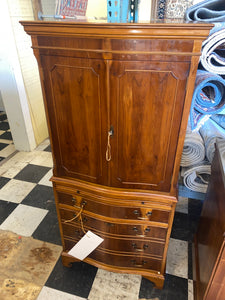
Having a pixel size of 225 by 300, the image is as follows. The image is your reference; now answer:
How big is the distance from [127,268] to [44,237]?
688 mm

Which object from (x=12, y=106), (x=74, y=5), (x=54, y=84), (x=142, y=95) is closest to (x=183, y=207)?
(x=142, y=95)

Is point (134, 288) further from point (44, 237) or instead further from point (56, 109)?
point (56, 109)

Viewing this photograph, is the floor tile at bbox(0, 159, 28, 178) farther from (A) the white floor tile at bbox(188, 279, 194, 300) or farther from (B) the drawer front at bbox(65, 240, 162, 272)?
(A) the white floor tile at bbox(188, 279, 194, 300)

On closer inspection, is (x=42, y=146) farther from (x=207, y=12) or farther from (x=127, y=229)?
(x=207, y=12)

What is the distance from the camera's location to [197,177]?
56.9 inches

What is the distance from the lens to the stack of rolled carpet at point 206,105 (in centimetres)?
104

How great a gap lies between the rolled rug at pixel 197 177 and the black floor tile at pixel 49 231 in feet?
3.30

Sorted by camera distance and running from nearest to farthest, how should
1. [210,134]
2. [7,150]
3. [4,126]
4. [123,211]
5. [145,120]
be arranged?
[145,120], [123,211], [210,134], [7,150], [4,126]

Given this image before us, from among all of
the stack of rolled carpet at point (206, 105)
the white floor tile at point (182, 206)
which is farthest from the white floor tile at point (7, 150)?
the stack of rolled carpet at point (206, 105)

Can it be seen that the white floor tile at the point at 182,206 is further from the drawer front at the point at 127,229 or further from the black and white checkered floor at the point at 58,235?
the drawer front at the point at 127,229

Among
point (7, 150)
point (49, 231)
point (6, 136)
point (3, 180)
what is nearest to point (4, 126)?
point (6, 136)

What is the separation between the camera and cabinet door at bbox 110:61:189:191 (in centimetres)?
80

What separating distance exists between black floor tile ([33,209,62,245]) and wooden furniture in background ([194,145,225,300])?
3.15 ft

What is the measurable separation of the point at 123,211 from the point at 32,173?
1504 mm
